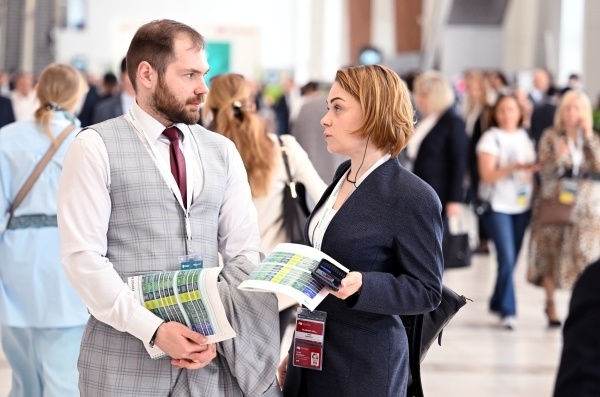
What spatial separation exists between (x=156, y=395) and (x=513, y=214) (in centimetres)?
557

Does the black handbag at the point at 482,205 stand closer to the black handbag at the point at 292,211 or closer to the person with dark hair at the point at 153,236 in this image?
the black handbag at the point at 292,211

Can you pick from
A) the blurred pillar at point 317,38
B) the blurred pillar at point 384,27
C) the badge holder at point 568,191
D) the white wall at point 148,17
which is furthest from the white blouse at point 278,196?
the blurred pillar at point 317,38

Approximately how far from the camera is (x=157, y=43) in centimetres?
278

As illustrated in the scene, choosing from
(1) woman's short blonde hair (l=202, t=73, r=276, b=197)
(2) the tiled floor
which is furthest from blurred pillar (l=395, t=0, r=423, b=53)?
(1) woman's short blonde hair (l=202, t=73, r=276, b=197)

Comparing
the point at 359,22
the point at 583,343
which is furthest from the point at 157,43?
the point at 359,22

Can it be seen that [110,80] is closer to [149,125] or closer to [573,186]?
[573,186]

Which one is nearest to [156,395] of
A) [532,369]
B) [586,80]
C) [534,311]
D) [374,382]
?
[374,382]

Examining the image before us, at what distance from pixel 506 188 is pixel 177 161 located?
17.4 ft

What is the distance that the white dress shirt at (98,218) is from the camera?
261 centimetres

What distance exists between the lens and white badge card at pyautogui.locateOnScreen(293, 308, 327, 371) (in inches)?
112

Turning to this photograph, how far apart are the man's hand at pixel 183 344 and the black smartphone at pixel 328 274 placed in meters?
0.33

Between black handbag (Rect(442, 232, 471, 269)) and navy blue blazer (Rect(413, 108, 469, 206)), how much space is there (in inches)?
13.5

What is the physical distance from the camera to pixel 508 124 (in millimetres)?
7918

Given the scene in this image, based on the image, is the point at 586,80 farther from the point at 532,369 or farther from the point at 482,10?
the point at 532,369
